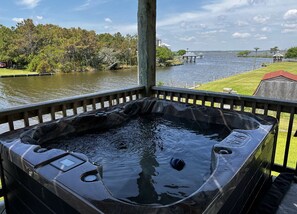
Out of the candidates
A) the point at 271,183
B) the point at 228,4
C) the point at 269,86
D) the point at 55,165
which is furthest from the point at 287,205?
the point at 228,4

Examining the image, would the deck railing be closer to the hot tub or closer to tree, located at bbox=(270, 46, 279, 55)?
the hot tub

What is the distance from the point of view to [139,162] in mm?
2010

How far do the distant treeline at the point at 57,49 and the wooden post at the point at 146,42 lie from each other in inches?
582

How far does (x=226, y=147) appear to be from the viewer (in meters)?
1.72

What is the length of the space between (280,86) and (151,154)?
480cm

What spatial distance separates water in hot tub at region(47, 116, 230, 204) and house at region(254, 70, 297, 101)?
3.68 meters

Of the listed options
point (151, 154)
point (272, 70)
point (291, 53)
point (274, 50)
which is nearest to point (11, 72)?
point (272, 70)

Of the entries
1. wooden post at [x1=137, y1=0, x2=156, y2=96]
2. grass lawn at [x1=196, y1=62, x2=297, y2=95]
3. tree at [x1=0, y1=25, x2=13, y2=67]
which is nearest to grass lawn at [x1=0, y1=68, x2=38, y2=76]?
tree at [x1=0, y1=25, x2=13, y2=67]

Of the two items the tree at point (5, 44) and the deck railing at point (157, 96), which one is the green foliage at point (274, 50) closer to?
the deck railing at point (157, 96)

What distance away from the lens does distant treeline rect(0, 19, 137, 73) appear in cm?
1780

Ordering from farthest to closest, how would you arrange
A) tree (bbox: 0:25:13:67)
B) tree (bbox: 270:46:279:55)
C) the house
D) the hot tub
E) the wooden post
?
tree (bbox: 0:25:13:67) → the house → tree (bbox: 270:46:279:55) → the wooden post → the hot tub

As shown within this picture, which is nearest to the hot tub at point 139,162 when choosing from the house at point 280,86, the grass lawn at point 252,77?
the house at point 280,86

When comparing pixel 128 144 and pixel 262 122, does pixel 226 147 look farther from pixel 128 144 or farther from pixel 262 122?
pixel 128 144

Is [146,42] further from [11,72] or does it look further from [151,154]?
[11,72]
